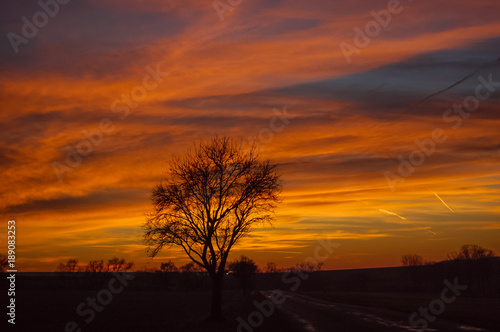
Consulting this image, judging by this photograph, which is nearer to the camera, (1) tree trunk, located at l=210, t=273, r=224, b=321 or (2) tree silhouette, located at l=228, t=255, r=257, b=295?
(1) tree trunk, located at l=210, t=273, r=224, b=321

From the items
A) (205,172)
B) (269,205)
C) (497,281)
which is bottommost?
(497,281)

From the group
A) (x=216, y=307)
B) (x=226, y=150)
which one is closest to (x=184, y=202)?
(x=226, y=150)

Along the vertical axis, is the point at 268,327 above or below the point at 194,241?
below

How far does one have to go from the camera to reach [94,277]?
614 ft

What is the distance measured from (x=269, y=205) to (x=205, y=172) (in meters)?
5.96

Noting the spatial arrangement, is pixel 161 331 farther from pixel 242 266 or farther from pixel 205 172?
pixel 242 266

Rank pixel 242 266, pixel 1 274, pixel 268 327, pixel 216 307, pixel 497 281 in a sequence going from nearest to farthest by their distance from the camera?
pixel 268 327 → pixel 216 307 → pixel 1 274 → pixel 242 266 → pixel 497 281

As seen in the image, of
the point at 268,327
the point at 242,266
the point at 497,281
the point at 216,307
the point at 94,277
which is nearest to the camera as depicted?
the point at 268,327

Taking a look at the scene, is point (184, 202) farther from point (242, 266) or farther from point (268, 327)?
point (242, 266)

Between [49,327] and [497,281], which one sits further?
[497,281]

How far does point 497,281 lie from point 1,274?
469 ft

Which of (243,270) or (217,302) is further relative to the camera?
(243,270)

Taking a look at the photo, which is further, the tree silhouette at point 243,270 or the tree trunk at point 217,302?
the tree silhouette at point 243,270

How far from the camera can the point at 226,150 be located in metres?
38.2
